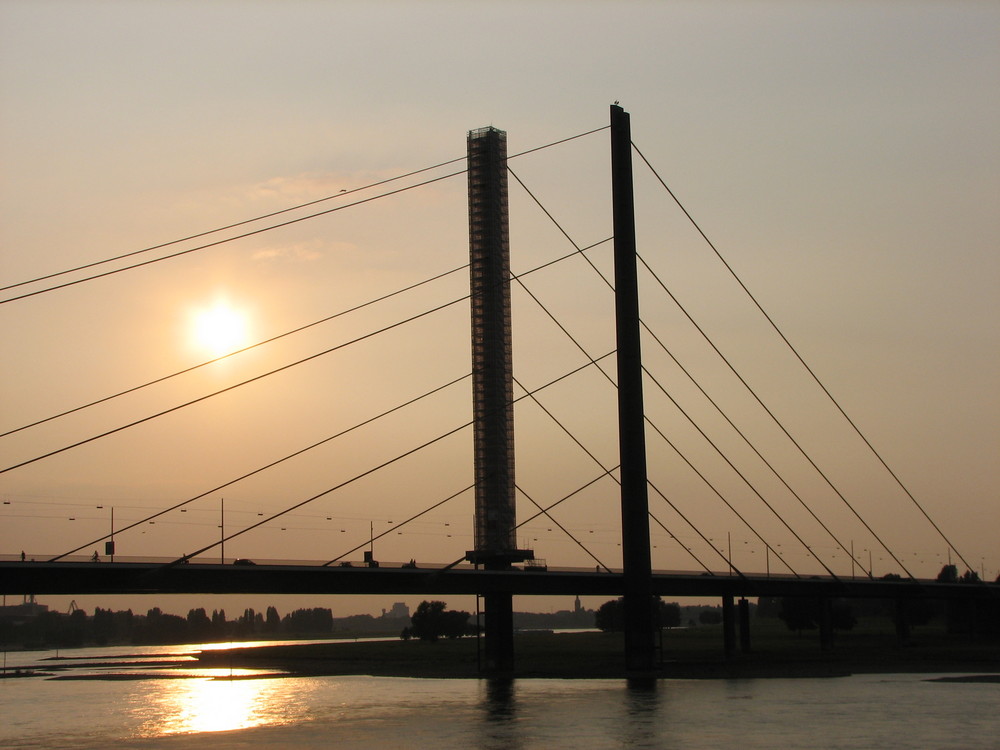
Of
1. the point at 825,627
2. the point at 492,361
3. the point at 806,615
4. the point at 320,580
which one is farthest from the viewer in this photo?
the point at 806,615

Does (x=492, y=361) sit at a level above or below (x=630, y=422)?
above

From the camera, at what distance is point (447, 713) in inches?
2082

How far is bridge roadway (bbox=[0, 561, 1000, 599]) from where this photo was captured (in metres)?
56.7

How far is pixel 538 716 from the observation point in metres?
48.9

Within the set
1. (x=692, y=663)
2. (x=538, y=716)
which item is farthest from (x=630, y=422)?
(x=692, y=663)

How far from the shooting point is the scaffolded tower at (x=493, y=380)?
3219 inches

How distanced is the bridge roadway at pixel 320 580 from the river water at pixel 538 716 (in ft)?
20.0

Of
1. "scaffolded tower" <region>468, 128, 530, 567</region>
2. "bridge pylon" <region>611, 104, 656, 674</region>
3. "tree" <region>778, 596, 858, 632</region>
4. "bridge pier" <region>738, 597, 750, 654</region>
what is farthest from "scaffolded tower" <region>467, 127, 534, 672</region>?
"tree" <region>778, 596, 858, 632</region>

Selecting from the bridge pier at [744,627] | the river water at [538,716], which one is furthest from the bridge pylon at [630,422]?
the bridge pier at [744,627]

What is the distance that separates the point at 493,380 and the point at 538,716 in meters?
36.6

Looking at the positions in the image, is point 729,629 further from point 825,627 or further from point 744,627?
point 825,627

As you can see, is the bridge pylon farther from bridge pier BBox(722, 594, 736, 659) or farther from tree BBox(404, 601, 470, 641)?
tree BBox(404, 601, 470, 641)

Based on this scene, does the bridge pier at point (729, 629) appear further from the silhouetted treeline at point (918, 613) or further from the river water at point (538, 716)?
the river water at point (538, 716)

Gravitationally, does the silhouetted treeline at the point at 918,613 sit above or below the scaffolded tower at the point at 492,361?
below
